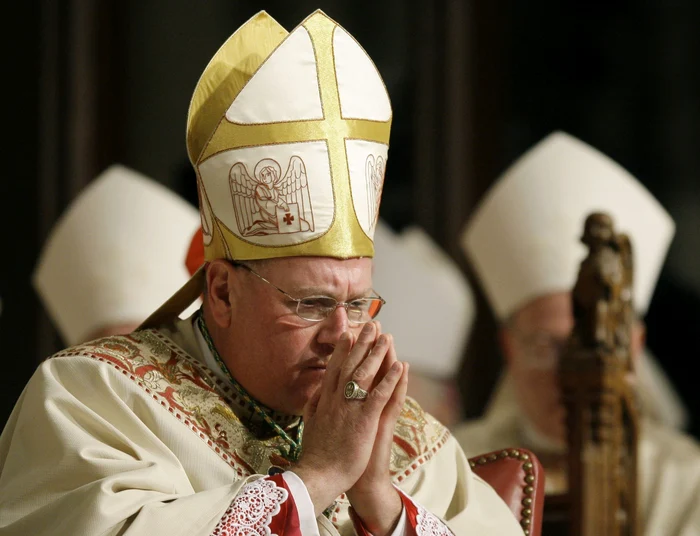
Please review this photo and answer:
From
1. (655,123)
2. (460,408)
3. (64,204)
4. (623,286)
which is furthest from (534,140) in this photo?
(623,286)

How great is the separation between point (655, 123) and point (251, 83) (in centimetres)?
558

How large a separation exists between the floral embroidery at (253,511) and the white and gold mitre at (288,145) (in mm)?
593

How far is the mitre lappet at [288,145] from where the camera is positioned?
3.19 m

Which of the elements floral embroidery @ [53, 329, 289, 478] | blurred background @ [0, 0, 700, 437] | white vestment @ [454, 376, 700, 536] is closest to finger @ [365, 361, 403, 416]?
floral embroidery @ [53, 329, 289, 478]

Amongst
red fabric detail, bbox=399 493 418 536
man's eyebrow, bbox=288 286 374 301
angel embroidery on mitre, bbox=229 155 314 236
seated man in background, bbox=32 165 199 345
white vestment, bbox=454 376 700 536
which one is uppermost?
angel embroidery on mitre, bbox=229 155 314 236

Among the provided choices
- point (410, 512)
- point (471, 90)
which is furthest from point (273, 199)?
point (471, 90)

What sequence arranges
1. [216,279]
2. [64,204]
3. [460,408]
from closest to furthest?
[216,279] < [64,204] < [460,408]

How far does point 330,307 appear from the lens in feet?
10.2

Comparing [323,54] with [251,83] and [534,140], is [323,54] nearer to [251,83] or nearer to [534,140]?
[251,83]

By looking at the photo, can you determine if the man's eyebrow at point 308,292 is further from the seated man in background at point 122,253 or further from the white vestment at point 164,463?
the seated man in background at point 122,253

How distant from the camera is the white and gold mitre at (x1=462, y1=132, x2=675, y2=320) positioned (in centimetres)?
609

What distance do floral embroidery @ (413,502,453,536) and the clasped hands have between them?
0.05 meters

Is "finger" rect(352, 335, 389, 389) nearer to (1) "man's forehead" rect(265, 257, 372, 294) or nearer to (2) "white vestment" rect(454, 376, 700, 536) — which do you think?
(1) "man's forehead" rect(265, 257, 372, 294)

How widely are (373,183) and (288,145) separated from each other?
0.83 feet
